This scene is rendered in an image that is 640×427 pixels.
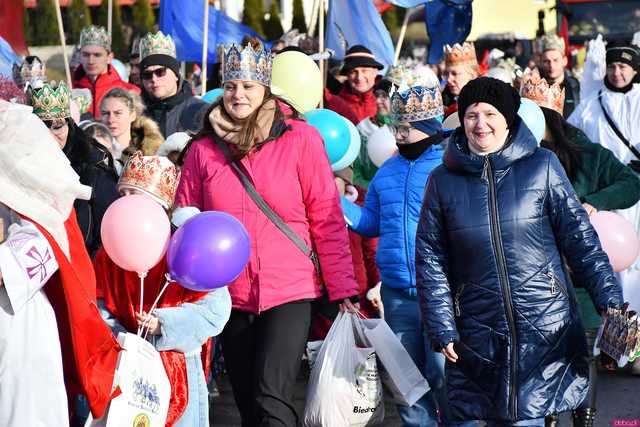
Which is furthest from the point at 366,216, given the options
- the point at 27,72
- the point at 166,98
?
the point at 27,72

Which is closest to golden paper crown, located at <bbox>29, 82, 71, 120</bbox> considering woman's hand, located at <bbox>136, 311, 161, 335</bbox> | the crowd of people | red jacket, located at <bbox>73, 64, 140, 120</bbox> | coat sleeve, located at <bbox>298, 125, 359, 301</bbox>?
the crowd of people

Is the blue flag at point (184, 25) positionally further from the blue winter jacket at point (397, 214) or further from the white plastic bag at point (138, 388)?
the white plastic bag at point (138, 388)

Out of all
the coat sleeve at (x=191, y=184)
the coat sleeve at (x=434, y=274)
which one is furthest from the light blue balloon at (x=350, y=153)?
the coat sleeve at (x=434, y=274)

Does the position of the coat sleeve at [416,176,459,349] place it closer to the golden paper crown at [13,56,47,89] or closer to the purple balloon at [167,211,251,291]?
the purple balloon at [167,211,251,291]

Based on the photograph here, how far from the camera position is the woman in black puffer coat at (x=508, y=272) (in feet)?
17.6

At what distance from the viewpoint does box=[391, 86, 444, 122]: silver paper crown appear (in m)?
6.74

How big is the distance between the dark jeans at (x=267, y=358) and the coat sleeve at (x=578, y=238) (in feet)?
4.13

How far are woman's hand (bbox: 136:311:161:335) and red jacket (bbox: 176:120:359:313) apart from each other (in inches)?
29.1

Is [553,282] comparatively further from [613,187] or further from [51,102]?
[51,102]

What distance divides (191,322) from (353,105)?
6168 millimetres

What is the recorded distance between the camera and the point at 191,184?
20.2ft

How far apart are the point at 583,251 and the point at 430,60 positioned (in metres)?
8.01

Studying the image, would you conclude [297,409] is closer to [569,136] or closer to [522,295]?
[522,295]

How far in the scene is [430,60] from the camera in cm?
1323
